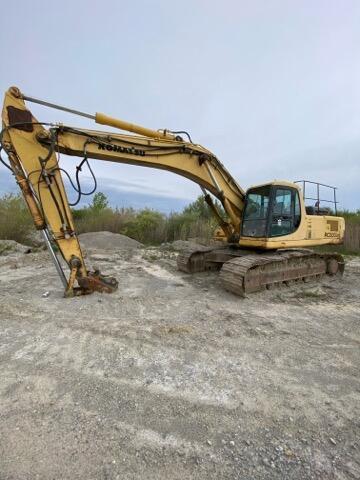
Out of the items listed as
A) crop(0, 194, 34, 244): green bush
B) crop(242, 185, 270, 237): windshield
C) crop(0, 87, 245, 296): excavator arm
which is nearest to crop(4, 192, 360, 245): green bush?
crop(0, 194, 34, 244): green bush

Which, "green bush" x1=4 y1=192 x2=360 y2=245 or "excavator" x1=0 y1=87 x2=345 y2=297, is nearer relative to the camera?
"excavator" x1=0 y1=87 x2=345 y2=297

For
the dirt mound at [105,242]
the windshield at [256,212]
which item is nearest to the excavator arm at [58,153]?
the windshield at [256,212]

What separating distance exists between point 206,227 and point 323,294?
32.5 feet

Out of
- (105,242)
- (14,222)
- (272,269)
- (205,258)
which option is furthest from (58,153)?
(14,222)

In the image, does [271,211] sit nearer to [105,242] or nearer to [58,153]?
[58,153]

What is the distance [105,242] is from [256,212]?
7.99 m

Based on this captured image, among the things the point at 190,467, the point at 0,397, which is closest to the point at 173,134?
the point at 0,397

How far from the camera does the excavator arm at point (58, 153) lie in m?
5.38

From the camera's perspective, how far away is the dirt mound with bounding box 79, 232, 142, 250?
13180 mm

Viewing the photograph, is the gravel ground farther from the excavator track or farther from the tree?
the tree

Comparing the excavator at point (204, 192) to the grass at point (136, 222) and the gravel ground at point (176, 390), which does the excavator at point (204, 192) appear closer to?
the gravel ground at point (176, 390)

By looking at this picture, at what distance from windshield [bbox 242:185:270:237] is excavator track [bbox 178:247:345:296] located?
54cm

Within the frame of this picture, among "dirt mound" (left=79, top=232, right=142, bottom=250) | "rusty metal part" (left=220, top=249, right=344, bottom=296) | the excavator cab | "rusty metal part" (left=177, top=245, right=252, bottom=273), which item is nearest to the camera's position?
"rusty metal part" (left=220, top=249, right=344, bottom=296)

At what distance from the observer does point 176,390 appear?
117 inches
